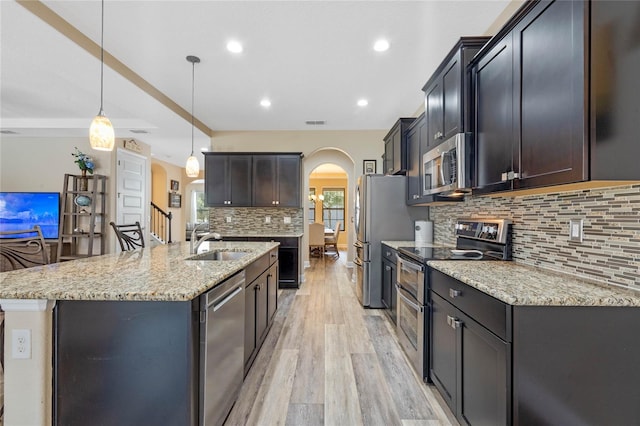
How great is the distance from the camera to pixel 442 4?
2146mm

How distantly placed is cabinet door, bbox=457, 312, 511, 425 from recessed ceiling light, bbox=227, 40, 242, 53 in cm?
274

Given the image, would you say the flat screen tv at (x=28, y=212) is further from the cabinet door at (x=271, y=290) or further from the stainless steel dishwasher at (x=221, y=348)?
the stainless steel dishwasher at (x=221, y=348)

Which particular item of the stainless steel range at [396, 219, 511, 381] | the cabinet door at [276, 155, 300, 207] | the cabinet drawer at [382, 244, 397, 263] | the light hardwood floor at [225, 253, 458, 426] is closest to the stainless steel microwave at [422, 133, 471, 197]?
the stainless steel range at [396, 219, 511, 381]

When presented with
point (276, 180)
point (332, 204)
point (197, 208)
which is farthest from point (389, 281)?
point (197, 208)

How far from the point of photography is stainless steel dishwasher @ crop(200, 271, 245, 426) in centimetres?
133

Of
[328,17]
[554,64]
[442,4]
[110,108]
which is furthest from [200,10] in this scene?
[110,108]

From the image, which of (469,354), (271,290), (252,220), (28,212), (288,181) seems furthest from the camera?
(252,220)

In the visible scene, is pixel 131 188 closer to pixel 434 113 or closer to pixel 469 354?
pixel 434 113

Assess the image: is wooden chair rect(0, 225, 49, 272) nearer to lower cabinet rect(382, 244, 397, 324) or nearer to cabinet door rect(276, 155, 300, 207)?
lower cabinet rect(382, 244, 397, 324)

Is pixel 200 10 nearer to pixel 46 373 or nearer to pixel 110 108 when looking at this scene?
pixel 46 373

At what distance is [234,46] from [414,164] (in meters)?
2.19

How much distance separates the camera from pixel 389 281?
3346 mm

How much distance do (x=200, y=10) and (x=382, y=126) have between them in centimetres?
352

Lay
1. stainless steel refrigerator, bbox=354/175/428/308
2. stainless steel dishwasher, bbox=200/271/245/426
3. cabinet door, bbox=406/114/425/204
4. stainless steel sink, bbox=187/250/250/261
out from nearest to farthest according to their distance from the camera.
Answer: stainless steel dishwasher, bbox=200/271/245/426, stainless steel sink, bbox=187/250/250/261, cabinet door, bbox=406/114/425/204, stainless steel refrigerator, bbox=354/175/428/308
